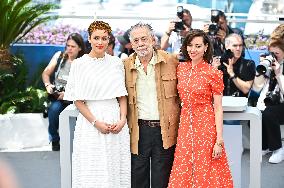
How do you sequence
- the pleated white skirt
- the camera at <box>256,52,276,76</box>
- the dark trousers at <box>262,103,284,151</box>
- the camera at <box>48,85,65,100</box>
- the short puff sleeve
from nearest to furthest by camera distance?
the short puff sleeve, the pleated white skirt, the camera at <box>256,52,276,76</box>, the dark trousers at <box>262,103,284,151</box>, the camera at <box>48,85,65,100</box>

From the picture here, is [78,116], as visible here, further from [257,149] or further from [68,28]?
[68,28]

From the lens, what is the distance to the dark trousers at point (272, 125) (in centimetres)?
722

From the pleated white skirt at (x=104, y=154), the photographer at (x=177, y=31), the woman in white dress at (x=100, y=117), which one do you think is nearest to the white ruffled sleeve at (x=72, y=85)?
the woman in white dress at (x=100, y=117)

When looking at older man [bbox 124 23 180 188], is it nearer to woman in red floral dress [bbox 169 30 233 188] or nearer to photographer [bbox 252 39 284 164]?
woman in red floral dress [bbox 169 30 233 188]

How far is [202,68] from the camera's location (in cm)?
465

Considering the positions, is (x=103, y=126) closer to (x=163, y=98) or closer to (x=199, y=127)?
(x=163, y=98)

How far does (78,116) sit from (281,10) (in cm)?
631

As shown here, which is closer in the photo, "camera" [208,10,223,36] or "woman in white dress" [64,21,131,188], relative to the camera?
"woman in white dress" [64,21,131,188]

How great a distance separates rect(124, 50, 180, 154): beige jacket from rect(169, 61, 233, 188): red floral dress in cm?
6

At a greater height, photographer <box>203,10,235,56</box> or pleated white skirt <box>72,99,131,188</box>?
photographer <box>203,10,235,56</box>

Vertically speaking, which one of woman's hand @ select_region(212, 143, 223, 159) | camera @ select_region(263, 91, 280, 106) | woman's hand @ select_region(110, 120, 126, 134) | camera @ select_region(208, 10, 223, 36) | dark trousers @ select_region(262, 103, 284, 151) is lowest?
dark trousers @ select_region(262, 103, 284, 151)

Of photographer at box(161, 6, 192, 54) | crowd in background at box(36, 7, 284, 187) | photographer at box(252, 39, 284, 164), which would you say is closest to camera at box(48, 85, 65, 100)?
photographer at box(161, 6, 192, 54)

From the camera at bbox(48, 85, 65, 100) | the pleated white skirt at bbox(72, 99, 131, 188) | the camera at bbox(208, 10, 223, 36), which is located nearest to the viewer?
the pleated white skirt at bbox(72, 99, 131, 188)

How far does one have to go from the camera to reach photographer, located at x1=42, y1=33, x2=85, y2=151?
7.75 meters
